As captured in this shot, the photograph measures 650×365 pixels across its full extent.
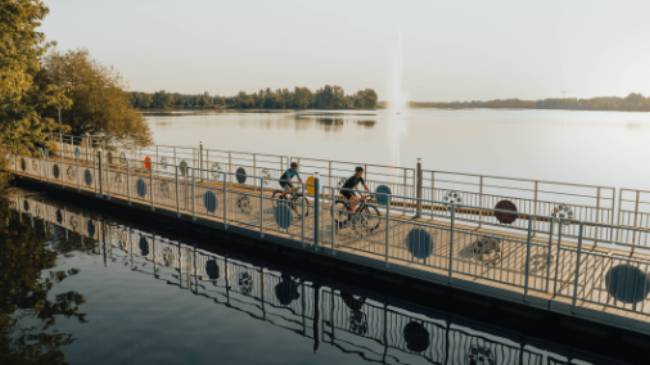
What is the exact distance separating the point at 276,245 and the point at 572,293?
7.78 meters

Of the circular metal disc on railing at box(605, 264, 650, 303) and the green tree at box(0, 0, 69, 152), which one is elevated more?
the green tree at box(0, 0, 69, 152)

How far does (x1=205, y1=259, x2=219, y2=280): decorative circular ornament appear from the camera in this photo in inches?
553

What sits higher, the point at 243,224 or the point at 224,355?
the point at 243,224

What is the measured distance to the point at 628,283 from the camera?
903 cm

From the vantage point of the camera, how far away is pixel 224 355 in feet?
31.6

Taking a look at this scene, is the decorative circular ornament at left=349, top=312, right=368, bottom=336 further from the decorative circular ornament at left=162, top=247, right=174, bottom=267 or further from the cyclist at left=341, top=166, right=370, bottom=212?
the decorative circular ornament at left=162, top=247, right=174, bottom=267

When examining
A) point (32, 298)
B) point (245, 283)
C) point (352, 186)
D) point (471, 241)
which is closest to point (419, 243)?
point (471, 241)

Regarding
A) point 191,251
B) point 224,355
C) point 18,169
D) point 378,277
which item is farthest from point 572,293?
point 18,169

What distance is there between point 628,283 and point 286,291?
7237mm

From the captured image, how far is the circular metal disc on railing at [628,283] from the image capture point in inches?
350

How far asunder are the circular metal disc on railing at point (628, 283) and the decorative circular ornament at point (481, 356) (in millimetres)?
2310

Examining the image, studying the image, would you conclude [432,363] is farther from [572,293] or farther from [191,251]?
[191,251]

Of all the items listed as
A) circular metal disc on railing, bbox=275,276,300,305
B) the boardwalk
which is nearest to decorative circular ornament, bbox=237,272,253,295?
circular metal disc on railing, bbox=275,276,300,305

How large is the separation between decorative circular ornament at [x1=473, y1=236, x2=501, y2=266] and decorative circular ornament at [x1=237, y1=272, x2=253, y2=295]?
17.8 ft
